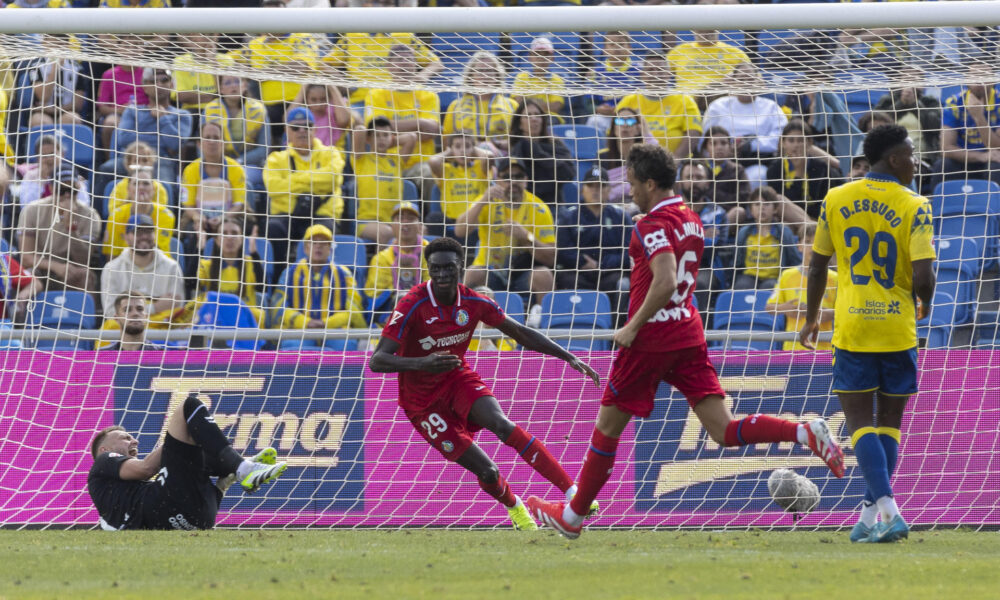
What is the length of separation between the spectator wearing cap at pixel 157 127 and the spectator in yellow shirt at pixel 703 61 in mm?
3921

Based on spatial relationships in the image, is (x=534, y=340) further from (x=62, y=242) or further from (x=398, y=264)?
(x=62, y=242)

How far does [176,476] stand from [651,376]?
3.05 meters

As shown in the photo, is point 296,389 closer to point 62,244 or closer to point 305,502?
point 305,502

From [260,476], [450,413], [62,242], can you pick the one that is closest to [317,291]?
[62,242]

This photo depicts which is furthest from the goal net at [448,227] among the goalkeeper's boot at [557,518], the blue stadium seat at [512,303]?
the goalkeeper's boot at [557,518]

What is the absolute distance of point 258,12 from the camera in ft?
24.8

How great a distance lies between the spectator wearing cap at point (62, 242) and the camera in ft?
30.1

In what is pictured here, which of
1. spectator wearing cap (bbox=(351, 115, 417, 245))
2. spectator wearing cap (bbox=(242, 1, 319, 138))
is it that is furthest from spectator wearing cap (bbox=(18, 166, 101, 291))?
spectator wearing cap (bbox=(351, 115, 417, 245))

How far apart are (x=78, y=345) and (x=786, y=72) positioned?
17.7 ft

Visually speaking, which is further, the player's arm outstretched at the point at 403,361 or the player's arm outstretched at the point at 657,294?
the player's arm outstretched at the point at 403,361

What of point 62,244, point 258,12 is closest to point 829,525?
point 258,12

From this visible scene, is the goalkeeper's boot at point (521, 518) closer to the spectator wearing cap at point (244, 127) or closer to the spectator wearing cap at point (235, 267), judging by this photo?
the spectator wearing cap at point (235, 267)

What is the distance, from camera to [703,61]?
8.75 meters

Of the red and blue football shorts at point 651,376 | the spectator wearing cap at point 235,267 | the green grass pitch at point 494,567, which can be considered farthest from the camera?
the spectator wearing cap at point 235,267
